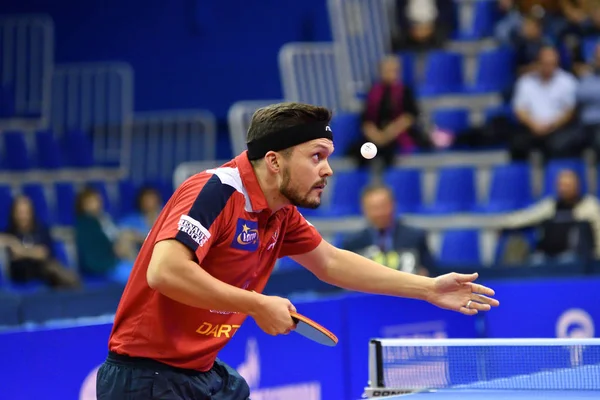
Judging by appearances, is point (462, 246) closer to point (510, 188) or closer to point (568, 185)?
point (510, 188)

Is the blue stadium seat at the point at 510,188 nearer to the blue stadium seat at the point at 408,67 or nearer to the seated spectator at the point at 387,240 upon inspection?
the blue stadium seat at the point at 408,67

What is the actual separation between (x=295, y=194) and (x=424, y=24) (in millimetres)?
10542

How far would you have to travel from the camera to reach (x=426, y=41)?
46.4 ft

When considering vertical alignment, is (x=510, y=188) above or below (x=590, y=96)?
below

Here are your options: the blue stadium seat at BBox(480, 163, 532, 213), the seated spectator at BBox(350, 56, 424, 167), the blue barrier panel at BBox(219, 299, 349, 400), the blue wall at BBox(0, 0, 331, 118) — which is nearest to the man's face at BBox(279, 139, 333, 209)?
the blue barrier panel at BBox(219, 299, 349, 400)

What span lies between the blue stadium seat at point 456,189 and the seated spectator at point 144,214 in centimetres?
269

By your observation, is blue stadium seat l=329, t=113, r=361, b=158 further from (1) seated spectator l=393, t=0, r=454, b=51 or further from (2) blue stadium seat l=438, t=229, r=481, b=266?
(2) blue stadium seat l=438, t=229, r=481, b=266

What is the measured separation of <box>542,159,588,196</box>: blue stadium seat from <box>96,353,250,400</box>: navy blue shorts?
8107 mm

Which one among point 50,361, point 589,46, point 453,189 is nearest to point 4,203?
point 453,189

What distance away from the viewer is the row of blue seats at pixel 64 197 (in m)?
13.1

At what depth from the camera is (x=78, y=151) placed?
14820mm

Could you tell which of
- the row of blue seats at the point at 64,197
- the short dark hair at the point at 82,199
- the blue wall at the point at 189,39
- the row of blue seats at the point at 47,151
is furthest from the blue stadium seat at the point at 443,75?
the row of blue seats at the point at 47,151

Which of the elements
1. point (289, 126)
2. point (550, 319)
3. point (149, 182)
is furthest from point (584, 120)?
point (289, 126)

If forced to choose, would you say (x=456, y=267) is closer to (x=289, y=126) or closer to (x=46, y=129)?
(x=289, y=126)
